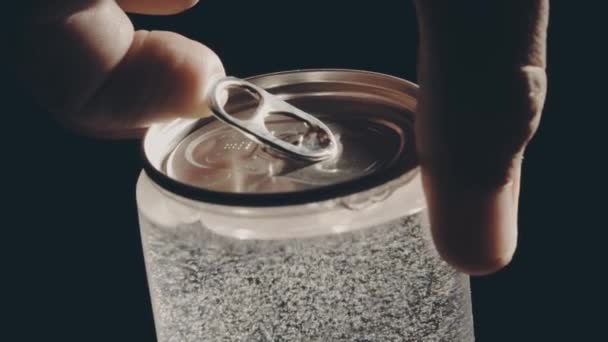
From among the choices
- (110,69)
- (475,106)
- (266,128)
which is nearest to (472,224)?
(475,106)

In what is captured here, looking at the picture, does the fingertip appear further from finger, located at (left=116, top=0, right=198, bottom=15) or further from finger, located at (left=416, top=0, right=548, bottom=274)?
finger, located at (left=116, top=0, right=198, bottom=15)

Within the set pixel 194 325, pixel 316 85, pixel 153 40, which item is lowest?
pixel 194 325

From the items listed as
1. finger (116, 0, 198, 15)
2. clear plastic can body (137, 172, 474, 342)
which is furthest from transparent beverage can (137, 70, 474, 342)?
finger (116, 0, 198, 15)

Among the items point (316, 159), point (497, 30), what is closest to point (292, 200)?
point (316, 159)

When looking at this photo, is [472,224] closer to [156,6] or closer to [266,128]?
[266,128]

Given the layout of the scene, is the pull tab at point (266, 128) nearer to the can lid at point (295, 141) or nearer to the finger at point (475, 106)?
the can lid at point (295, 141)

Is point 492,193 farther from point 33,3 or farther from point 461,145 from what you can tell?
point 33,3
